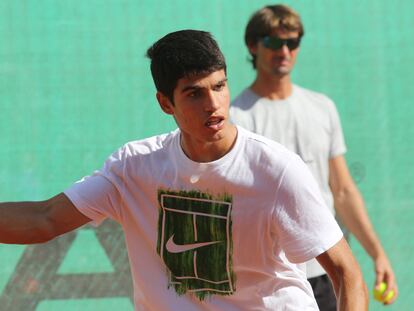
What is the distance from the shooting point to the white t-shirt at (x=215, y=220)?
296cm

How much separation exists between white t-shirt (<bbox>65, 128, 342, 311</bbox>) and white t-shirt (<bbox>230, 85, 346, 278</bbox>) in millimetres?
1497

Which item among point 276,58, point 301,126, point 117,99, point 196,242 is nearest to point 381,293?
point 301,126

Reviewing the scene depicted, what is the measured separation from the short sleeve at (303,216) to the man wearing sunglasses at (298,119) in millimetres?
1729

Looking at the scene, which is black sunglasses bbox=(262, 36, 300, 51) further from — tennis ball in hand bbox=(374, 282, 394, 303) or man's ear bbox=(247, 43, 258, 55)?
tennis ball in hand bbox=(374, 282, 394, 303)

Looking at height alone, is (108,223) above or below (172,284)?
below

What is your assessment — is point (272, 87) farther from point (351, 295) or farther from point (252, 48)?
point (351, 295)

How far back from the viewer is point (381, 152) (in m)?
5.33

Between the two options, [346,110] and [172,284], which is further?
[346,110]

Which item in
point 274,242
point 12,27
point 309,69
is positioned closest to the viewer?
point 274,242

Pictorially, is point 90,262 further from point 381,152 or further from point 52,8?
point 381,152

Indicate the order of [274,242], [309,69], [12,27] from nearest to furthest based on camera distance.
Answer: [274,242] → [12,27] → [309,69]

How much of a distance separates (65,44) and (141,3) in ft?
1.25

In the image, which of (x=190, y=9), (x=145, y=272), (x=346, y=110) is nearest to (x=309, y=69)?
(x=346, y=110)

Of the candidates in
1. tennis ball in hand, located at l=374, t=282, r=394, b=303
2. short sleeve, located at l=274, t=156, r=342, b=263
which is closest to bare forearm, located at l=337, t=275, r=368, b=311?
short sleeve, located at l=274, t=156, r=342, b=263
